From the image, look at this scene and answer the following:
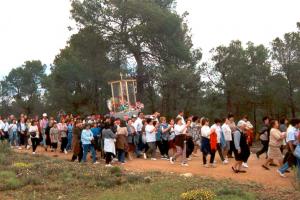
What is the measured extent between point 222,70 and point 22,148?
21.0 meters

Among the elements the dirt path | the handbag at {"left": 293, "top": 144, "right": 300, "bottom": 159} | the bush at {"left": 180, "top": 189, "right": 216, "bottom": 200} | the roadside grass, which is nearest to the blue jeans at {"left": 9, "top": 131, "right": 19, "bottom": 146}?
the dirt path

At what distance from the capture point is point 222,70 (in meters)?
41.0

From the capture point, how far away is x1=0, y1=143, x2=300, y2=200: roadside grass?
1147cm

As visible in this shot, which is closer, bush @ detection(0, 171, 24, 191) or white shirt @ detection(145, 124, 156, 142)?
bush @ detection(0, 171, 24, 191)

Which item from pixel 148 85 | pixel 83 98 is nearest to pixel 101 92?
pixel 83 98

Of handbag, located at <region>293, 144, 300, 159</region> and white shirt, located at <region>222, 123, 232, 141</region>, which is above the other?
white shirt, located at <region>222, 123, 232, 141</region>

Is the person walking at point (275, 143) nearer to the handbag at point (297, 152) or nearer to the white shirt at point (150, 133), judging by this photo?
the handbag at point (297, 152)

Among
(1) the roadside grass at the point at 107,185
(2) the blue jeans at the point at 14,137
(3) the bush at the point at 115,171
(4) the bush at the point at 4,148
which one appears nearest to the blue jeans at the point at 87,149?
(1) the roadside grass at the point at 107,185

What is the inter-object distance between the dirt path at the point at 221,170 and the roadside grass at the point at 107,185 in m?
1.20

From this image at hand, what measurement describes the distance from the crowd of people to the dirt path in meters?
0.28

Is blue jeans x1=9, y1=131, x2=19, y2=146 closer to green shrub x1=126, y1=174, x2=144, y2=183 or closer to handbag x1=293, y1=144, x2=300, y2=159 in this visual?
green shrub x1=126, y1=174, x2=144, y2=183

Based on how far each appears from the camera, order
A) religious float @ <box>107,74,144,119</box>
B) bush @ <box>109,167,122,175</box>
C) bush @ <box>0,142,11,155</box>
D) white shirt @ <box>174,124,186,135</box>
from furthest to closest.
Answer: religious float @ <box>107,74,144,119</box> → bush @ <box>0,142,11,155</box> → white shirt @ <box>174,124,186,135</box> → bush @ <box>109,167,122,175</box>

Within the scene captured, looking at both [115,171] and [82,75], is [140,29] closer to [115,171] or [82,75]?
[82,75]

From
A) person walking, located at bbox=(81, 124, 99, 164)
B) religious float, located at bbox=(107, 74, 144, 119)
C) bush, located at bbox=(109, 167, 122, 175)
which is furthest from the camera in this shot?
religious float, located at bbox=(107, 74, 144, 119)
